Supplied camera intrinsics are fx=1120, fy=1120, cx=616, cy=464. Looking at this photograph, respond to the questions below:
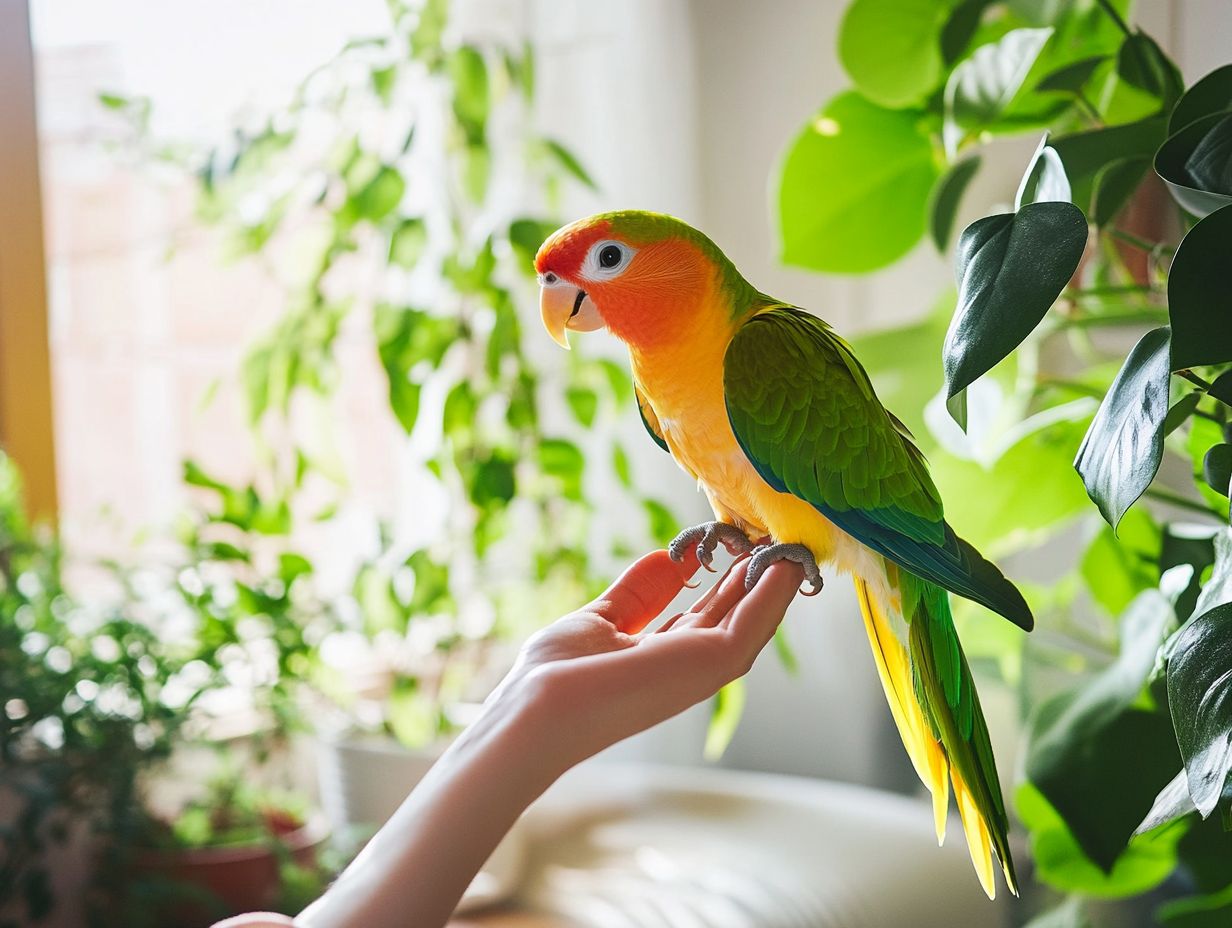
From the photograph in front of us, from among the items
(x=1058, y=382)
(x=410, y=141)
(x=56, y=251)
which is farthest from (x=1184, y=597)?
(x=56, y=251)

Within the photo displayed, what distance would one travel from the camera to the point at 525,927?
1255mm

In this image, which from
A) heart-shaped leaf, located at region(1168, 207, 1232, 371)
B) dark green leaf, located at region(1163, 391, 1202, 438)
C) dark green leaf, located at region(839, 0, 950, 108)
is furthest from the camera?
dark green leaf, located at region(839, 0, 950, 108)

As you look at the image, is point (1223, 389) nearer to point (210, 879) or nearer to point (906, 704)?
point (906, 704)

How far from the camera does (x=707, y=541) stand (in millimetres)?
746

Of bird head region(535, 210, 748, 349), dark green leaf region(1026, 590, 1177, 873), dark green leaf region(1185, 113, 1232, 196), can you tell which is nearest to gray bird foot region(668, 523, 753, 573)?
bird head region(535, 210, 748, 349)

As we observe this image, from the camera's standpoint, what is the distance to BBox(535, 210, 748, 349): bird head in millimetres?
665

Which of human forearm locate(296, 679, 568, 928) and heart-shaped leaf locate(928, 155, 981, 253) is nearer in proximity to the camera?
human forearm locate(296, 679, 568, 928)

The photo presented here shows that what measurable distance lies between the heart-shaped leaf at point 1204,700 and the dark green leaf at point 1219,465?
93 millimetres

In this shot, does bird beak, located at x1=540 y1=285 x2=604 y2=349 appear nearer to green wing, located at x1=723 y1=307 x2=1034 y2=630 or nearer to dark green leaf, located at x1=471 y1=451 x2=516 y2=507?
green wing, located at x1=723 y1=307 x2=1034 y2=630

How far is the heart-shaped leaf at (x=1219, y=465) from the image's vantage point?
1.92ft

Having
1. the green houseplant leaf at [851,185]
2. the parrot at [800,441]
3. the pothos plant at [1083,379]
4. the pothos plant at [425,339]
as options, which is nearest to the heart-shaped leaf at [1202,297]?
the pothos plant at [1083,379]

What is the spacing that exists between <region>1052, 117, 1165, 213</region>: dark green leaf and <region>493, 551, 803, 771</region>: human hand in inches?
12.2

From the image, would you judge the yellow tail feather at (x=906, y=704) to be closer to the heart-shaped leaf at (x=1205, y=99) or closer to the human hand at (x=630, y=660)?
the human hand at (x=630, y=660)

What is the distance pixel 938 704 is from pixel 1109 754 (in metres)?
0.16
